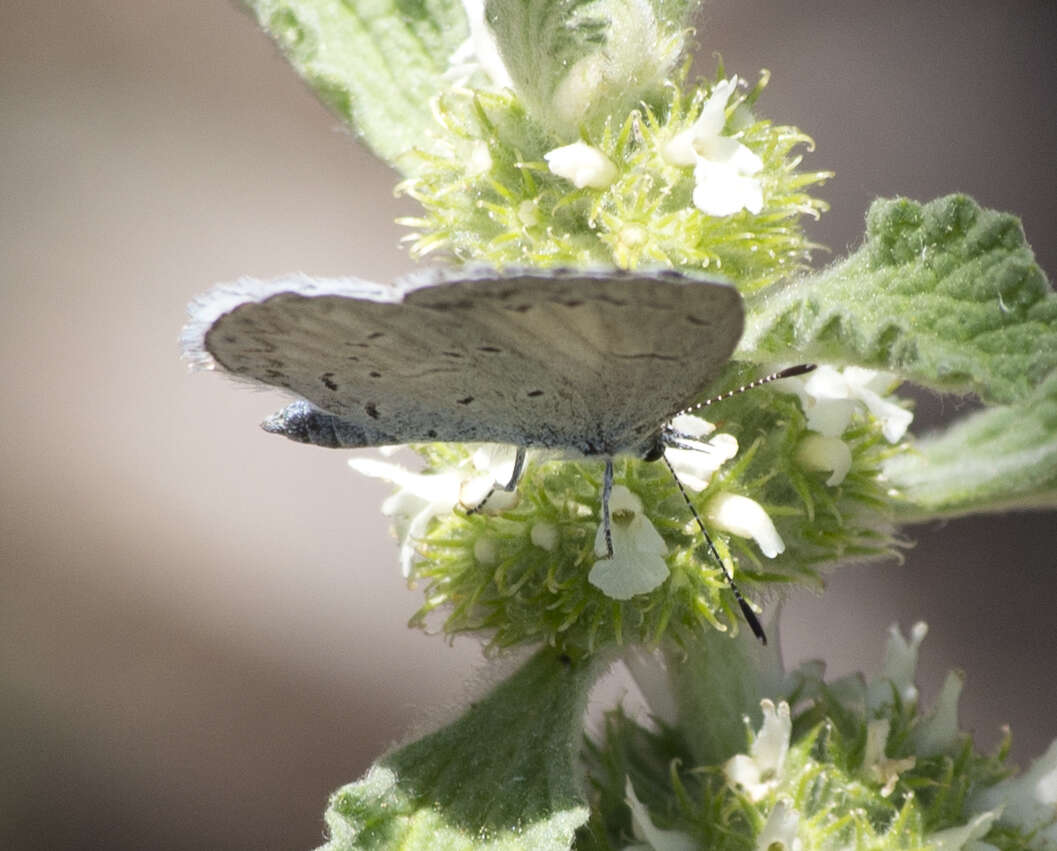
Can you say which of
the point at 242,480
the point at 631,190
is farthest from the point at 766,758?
the point at 242,480

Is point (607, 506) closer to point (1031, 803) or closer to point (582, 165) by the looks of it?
point (582, 165)

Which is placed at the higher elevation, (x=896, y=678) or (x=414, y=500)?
(x=414, y=500)

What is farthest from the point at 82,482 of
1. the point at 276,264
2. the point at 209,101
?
the point at 209,101

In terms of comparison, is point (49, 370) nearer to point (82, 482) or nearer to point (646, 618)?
point (82, 482)

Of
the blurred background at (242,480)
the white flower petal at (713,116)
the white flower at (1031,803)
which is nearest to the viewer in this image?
the white flower petal at (713,116)

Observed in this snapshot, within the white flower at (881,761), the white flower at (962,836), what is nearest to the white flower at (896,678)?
the white flower at (881,761)

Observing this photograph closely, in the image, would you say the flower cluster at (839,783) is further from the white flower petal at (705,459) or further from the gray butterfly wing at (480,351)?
the gray butterfly wing at (480,351)
